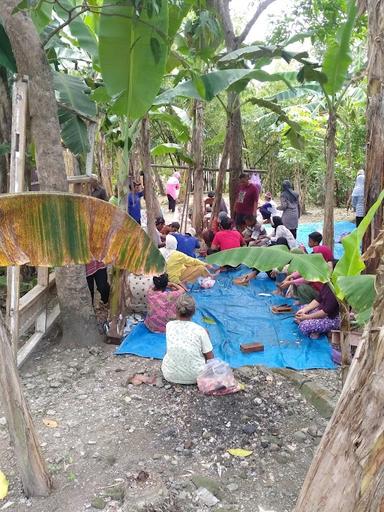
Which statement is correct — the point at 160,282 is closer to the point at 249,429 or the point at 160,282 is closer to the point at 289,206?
the point at 249,429

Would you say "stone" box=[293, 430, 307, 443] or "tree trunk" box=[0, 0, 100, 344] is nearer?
"stone" box=[293, 430, 307, 443]

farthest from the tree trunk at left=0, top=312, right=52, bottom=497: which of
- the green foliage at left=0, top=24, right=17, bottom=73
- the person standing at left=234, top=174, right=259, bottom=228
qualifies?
the person standing at left=234, top=174, right=259, bottom=228

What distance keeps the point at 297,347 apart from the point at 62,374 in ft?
7.63

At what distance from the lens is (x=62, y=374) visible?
13.4 feet

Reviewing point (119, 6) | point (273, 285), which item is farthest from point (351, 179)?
point (119, 6)

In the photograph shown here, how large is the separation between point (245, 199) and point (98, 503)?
7.08m

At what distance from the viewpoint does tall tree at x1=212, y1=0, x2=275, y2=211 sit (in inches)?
319

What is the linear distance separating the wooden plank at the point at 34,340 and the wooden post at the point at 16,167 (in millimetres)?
692

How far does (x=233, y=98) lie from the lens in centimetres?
839

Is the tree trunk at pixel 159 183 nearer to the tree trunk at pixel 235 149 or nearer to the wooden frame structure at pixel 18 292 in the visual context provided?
the tree trunk at pixel 235 149

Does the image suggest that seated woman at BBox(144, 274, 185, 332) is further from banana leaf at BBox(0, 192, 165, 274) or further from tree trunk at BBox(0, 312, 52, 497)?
banana leaf at BBox(0, 192, 165, 274)

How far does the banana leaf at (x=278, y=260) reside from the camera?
10.4 feet

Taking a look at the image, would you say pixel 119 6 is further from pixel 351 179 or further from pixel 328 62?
pixel 351 179

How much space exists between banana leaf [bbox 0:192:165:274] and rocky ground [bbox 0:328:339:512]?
1.32m
